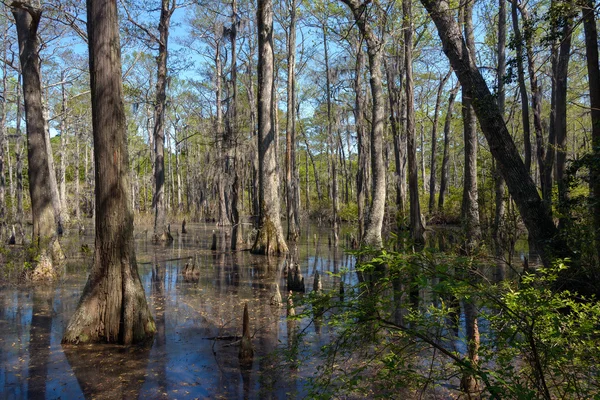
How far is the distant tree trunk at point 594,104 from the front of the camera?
5.06 meters

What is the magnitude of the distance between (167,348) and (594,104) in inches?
262

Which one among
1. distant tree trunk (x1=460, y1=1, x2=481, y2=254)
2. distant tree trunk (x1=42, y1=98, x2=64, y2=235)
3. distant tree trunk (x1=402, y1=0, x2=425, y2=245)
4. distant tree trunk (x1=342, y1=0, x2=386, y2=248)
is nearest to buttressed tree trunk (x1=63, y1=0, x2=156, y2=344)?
distant tree trunk (x1=342, y1=0, x2=386, y2=248)

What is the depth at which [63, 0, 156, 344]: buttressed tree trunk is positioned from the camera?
5.50 meters

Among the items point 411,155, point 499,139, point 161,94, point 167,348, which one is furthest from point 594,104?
point 161,94

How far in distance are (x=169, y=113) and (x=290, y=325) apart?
113ft

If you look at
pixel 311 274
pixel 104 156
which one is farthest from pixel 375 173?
pixel 104 156

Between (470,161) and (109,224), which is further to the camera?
(470,161)

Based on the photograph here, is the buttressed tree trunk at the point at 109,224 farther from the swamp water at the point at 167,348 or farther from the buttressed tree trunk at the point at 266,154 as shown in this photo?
the buttressed tree trunk at the point at 266,154

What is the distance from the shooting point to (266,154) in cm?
1506

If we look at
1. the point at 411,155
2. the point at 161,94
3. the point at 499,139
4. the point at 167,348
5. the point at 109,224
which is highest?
the point at 161,94

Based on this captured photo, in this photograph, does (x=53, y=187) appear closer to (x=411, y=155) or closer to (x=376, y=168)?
(x=376, y=168)

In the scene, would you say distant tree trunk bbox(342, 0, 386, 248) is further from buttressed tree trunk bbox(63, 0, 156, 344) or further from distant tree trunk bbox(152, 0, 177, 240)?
distant tree trunk bbox(152, 0, 177, 240)

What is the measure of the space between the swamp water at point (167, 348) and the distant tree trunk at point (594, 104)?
11.1 feet

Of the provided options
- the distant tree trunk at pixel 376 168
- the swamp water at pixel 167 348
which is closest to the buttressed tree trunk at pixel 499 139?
the swamp water at pixel 167 348
